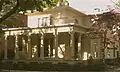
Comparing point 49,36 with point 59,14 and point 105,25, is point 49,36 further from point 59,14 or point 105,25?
point 105,25

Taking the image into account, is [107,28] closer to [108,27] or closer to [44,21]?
[108,27]

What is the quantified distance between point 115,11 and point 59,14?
8381mm

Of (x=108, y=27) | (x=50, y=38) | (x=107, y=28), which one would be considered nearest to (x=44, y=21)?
(x=50, y=38)

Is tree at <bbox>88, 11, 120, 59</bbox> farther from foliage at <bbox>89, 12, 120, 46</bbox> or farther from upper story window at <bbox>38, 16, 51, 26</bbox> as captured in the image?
upper story window at <bbox>38, 16, 51, 26</bbox>

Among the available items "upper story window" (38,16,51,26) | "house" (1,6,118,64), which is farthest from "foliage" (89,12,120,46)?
"upper story window" (38,16,51,26)

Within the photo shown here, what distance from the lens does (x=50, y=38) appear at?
37.4 metres

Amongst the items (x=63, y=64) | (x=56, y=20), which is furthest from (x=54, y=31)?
(x=63, y=64)

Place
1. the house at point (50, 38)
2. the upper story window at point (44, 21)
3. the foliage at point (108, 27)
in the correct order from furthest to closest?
the upper story window at point (44, 21) → the house at point (50, 38) → the foliage at point (108, 27)

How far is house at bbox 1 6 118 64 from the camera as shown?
33.5 m

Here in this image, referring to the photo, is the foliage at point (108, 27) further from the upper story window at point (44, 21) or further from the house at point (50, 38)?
the upper story window at point (44, 21)

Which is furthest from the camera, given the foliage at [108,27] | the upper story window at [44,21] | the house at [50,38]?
the upper story window at [44,21]

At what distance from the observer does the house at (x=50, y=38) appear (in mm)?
33531

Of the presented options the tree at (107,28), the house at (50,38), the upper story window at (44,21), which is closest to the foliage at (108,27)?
the tree at (107,28)

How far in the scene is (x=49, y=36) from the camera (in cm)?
3616
